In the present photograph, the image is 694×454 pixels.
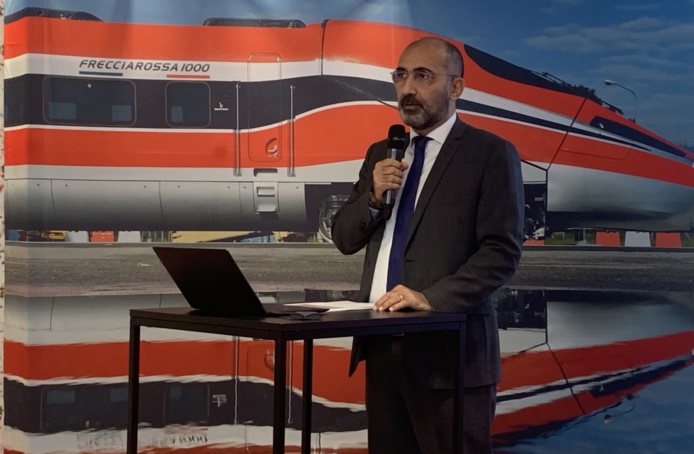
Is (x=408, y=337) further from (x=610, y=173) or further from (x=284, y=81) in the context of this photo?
(x=610, y=173)

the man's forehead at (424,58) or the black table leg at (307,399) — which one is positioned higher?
the man's forehead at (424,58)

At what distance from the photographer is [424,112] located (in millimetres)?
2467

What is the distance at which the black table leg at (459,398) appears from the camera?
7.34 ft

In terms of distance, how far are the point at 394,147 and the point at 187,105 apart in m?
2.79

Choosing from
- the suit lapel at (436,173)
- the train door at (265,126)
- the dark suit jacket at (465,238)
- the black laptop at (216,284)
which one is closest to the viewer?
the black laptop at (216,284)

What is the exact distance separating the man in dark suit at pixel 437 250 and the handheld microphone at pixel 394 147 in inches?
0.8

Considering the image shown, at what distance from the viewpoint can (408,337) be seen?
239cm

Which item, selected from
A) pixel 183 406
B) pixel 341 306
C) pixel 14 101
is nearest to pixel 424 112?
pixel 341 306

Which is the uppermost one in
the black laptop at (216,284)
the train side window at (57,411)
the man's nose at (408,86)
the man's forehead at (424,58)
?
the man's forehead at (424,58)

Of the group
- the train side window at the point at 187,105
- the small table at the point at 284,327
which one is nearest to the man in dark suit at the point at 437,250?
the small table at the point at 284,327

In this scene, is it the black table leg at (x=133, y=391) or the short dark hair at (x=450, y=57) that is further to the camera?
the short dark hair at (x=450, y=57)

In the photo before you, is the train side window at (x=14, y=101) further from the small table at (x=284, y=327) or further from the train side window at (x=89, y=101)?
the small table at (x=284, y=327)

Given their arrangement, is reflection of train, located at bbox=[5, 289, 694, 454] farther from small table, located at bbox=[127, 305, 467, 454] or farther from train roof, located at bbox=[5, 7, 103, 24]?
small table, located at bbox=[127, 305, 467, 454]

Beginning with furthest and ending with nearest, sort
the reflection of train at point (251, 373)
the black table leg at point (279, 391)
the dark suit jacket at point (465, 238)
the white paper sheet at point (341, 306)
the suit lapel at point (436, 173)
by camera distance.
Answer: the reflection of train at point (251, 373) → the suit lapel at point (436, 173) → the dark suit jacket at point (465, 238) → the white paper sheet at point (341, 306) → the black table leg at point (279, 391)
